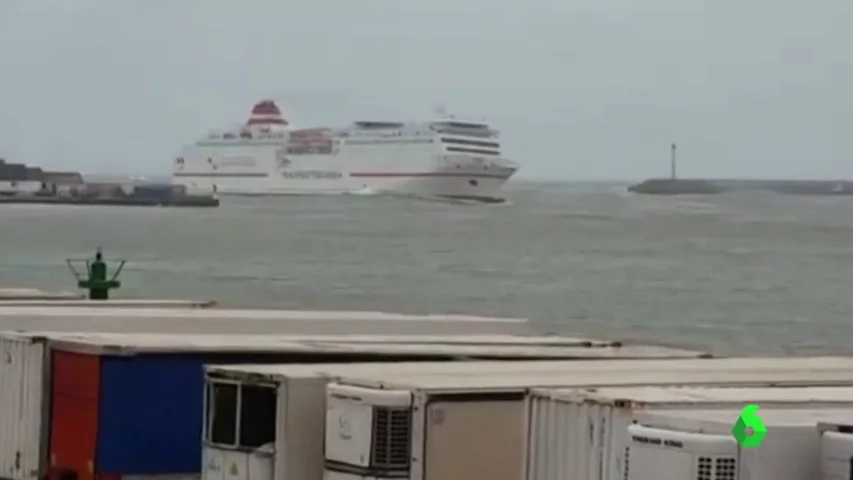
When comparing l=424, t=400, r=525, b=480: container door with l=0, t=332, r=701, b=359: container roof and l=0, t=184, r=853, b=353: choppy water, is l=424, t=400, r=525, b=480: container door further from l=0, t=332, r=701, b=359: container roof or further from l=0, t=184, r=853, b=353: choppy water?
l=0, t=184, r=853, b=353: choppy water

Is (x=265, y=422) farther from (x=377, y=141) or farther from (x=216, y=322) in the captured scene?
(x=377, y=141)

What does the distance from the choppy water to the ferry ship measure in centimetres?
771

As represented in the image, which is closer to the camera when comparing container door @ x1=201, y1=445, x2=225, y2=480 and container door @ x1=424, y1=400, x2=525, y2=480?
container door @ x1=424, y1=400, x2=525, y2=480

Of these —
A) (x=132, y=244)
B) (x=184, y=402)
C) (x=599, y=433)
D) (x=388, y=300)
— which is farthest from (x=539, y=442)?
(x=132, y=244)

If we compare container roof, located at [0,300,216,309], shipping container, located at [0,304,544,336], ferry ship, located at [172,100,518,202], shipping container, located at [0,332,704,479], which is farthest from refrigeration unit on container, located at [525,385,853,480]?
ferry ship, located at [172,100,518,202]

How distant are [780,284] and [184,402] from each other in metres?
49.2

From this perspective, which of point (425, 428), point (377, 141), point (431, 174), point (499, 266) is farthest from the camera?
point (377, 141)

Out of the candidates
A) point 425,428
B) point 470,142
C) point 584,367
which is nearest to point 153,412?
point 584,367

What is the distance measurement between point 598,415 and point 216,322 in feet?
25.3

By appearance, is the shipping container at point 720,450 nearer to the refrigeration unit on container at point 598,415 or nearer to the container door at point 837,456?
the container door at point 837,456

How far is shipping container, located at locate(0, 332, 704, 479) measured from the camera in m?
13.4

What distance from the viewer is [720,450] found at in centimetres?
823

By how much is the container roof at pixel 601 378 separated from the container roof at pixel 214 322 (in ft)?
14.0

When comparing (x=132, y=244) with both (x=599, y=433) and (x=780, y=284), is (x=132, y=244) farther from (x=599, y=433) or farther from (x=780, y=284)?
(x=599, y=433)
